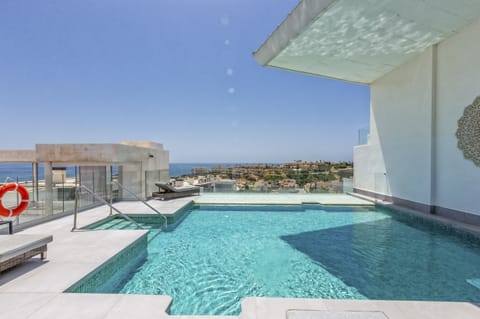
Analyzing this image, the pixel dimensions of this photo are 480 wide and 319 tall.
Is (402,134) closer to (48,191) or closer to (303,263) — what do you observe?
(303,263)

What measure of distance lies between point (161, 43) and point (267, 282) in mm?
12814

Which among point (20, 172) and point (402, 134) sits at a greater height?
point (402, 134)

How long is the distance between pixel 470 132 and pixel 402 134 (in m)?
2.26

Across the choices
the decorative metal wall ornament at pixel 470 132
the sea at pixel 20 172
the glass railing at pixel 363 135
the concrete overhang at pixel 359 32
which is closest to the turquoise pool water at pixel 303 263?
the decorative metal wall ornament at pixel 470 132

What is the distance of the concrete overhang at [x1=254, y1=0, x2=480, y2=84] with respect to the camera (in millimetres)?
4785

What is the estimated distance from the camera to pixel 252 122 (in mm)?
27172

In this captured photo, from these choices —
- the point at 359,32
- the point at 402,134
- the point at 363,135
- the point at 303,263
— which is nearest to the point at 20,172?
the point at 363,135

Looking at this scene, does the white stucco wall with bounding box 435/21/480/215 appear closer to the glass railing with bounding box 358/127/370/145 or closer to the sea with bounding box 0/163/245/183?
the glass railing with bounding box 358/127/370/145

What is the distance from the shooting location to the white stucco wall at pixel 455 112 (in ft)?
17.9

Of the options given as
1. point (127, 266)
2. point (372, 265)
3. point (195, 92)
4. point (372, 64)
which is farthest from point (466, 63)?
point (195, 92)

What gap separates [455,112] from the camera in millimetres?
5926

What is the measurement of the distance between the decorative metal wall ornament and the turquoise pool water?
79.7 inches

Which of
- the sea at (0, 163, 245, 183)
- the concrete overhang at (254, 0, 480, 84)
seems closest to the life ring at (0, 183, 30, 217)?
the sea at (0, 163, 245, 183)

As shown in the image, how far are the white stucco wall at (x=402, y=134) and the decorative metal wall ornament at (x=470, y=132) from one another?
896mm
